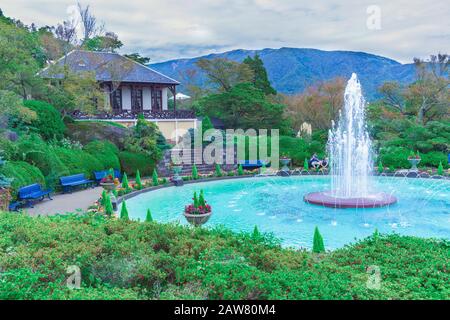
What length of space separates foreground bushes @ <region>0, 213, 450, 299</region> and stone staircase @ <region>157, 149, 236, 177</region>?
1661cm

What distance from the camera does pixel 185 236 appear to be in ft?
20.4

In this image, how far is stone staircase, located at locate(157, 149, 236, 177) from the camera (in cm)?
2356

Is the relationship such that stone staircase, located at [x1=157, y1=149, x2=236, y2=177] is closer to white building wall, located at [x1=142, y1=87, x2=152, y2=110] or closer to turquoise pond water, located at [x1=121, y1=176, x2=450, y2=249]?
turquoise pond water, located at [x1=121, y1=176, x2=450, y2=249]

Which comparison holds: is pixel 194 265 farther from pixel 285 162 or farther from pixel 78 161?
pixel 285 162

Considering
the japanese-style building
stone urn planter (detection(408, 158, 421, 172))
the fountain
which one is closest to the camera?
the fountain

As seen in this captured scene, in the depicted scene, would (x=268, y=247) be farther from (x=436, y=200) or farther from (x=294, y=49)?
(x=294, y=49)

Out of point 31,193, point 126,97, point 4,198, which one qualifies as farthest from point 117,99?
point 4,198

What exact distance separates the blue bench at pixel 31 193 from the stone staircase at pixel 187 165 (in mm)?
8981

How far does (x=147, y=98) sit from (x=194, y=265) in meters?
31.6

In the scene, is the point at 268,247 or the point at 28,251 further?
the point at 268,247

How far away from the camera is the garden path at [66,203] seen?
44.3 ft

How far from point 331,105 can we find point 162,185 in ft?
67.4

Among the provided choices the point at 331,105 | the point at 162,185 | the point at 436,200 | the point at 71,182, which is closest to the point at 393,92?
the point at 331,105

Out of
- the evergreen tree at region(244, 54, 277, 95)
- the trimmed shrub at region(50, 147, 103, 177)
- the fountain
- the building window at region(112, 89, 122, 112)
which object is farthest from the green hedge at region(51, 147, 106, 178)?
the evergreen tree at region(244, 54, 277, 95)
